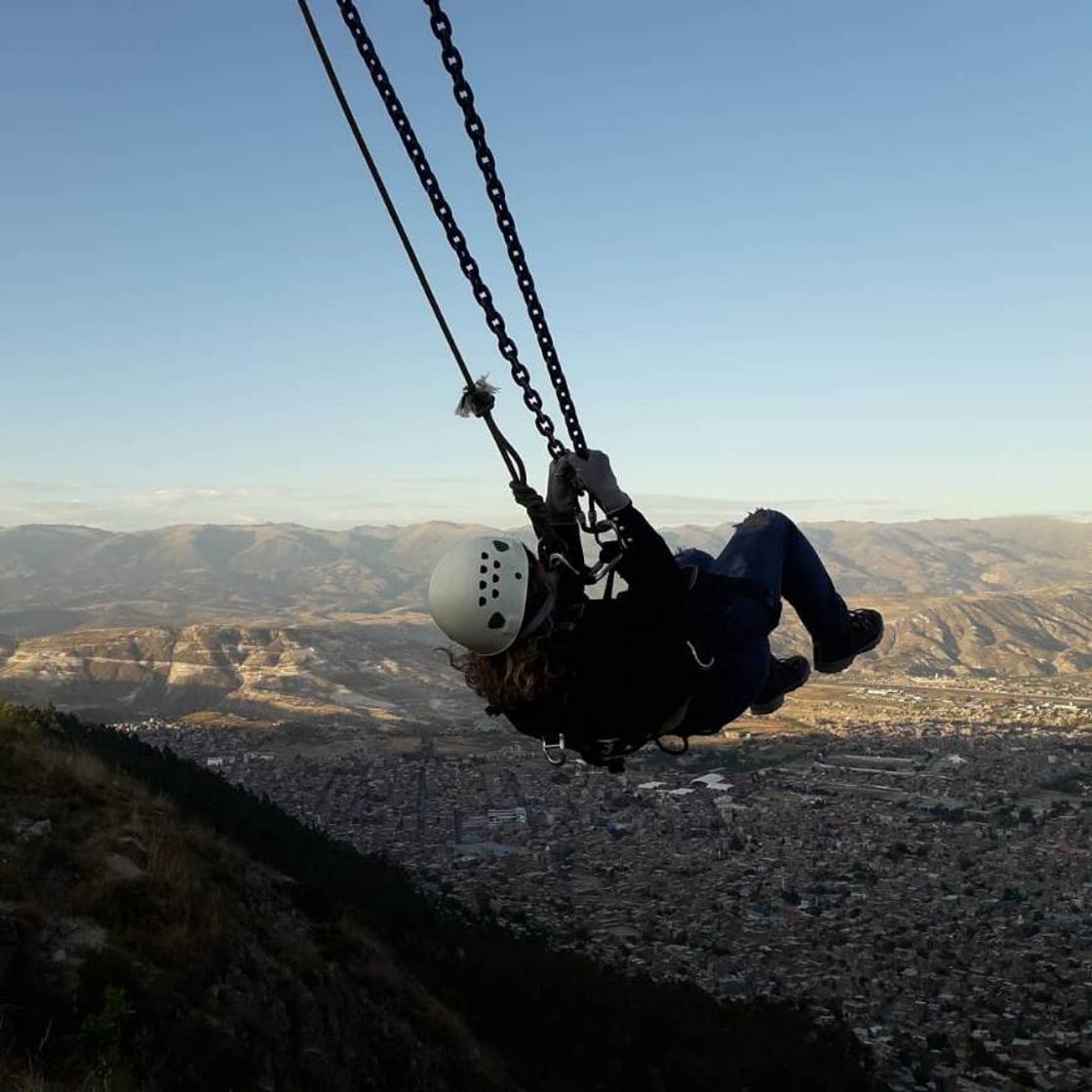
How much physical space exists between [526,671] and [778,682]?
2.28 metres

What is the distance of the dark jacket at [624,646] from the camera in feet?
13.3

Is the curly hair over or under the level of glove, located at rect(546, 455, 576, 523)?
under

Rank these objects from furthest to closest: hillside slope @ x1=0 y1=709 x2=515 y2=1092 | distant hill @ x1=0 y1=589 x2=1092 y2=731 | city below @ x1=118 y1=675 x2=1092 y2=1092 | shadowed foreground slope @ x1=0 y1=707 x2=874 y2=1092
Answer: distant hill @ x1=0 y1=589 x2=1092 y2=731
city below @ x1=118 y1=675 x2=1092 y2=1092
shadowed foreground slope @ x1=0 y1=707 x2=874 y2=1092
hillside slope @ x1=0 y1=709 x2=515 y2=1092

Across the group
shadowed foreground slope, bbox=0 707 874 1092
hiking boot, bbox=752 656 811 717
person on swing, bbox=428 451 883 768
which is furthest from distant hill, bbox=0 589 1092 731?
person on swing, bbox=428 451 883 768

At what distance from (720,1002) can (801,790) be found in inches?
1120

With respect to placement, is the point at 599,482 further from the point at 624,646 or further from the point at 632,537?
the point at 624,646

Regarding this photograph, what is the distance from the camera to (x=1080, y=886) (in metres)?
26.5

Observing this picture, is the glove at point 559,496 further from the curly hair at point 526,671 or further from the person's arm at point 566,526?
the curly hair at point 526,671

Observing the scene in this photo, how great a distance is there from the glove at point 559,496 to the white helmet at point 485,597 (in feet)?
1.02

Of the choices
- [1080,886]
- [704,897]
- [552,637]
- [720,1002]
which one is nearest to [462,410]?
[552,637]

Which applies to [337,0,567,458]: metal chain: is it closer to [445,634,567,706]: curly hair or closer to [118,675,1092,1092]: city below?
[445,634,567,706]: curly hair

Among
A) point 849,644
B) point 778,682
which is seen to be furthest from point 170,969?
point 849,644

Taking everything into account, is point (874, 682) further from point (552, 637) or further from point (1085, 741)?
point (552, 637)

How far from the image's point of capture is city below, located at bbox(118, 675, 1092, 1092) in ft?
58.6
